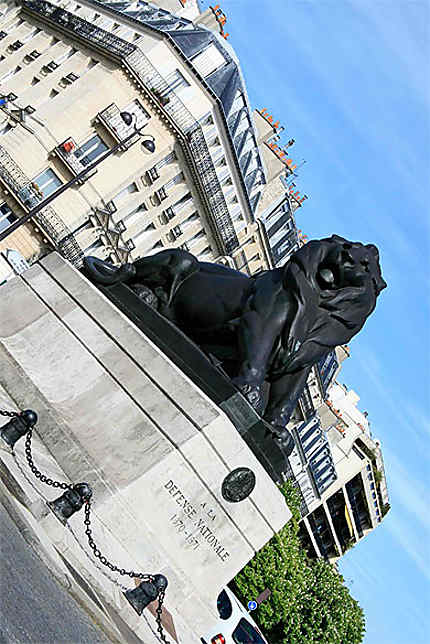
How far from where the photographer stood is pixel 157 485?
6.56 meters

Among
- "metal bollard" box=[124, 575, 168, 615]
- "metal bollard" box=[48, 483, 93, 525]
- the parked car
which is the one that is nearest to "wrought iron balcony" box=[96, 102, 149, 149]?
the parked car

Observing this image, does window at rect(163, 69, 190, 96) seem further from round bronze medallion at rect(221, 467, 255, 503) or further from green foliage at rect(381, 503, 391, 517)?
green foliage at rect(381, 503, 391, 517)

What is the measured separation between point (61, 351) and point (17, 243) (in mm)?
21863

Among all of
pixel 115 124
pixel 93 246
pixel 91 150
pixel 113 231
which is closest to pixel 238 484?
pixel 113 231

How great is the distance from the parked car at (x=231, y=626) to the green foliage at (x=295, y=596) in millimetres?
10717

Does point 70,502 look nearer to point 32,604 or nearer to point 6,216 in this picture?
point 32,604

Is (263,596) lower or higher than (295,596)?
higher

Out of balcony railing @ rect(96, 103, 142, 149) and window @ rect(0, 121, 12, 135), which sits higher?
window @ rect(0, 121, 12, 135)

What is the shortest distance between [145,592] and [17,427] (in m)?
1.66

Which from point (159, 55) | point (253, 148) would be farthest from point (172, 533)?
point (253, 148)

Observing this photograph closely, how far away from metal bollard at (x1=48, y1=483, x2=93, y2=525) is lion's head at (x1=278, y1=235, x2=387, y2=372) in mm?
3198

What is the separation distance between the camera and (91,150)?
3012cm

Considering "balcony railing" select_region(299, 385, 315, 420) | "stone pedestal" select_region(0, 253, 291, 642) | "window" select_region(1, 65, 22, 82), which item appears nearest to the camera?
"stone pedestal" select_region(0, 253, 291, 642)

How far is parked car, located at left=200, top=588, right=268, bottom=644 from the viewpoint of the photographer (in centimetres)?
1345
